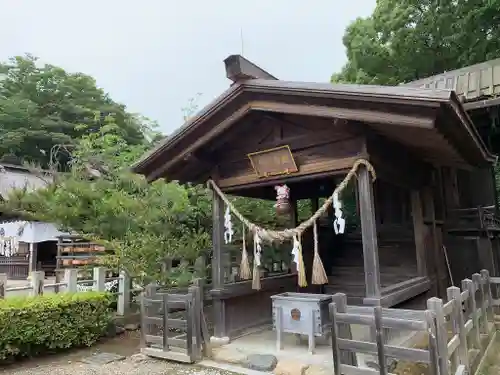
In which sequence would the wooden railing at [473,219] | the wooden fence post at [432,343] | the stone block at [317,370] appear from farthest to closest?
the wooden railing at [473,219] < the stone block at [317,370] < the wooden fence post at [432,343]

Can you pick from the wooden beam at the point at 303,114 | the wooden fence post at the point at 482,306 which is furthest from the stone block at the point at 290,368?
the wooden beam at the point at 303,114

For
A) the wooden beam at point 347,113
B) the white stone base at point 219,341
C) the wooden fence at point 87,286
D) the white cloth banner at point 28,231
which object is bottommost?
the white stone base at point 219,341

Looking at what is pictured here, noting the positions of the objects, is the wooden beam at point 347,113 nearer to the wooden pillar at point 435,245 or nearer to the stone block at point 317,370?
the stone block at point 317,370

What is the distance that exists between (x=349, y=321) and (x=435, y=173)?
5.45 m

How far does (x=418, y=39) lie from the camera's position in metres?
16.6

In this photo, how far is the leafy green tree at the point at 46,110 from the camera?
2528 centimetres

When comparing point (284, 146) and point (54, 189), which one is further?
point (54, 189)

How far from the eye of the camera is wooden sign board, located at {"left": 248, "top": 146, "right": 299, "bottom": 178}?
19.4 feet

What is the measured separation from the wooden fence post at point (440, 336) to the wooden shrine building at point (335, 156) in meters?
0.96

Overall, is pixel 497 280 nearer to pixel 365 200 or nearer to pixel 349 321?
pixel 365 200

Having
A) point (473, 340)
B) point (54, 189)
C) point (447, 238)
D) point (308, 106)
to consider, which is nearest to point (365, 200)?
point (308, 106)

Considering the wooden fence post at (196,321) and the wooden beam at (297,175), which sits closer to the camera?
the wooden beam at (297,175)

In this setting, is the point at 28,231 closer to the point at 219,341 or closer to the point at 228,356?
the point at 219,341

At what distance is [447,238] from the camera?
8.88 meters
